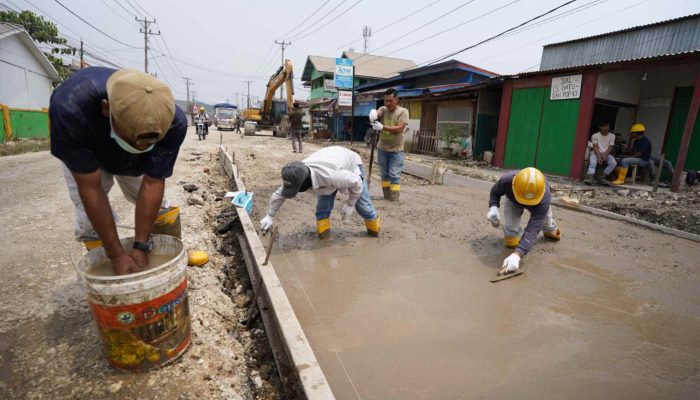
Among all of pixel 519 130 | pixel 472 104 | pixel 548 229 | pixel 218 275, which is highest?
pixel 472 104

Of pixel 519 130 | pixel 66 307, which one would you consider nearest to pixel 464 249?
pixel 66 307

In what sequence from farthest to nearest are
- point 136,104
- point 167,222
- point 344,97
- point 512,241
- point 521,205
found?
point 344,97, point 512,241, point 521,205, point 167,222, point 136,104

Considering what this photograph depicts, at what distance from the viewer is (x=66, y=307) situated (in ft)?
7.98

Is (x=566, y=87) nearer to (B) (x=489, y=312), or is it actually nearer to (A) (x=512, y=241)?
(A) (x=512, y=241)

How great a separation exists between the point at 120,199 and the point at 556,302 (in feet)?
18.9

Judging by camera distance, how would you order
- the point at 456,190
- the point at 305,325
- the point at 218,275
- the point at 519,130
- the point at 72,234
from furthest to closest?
the point at 519,130 → the point at 456,190 → the point at 72,234 → the point at 218,275 → the point at 305,325

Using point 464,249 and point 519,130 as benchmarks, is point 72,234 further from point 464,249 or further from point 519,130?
point 519,130

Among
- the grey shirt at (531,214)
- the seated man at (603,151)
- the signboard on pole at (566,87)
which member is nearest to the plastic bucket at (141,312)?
the grey shirt at (531,214)

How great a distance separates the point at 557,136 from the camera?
29.3 feet

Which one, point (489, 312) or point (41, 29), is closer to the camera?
point (489, 312)

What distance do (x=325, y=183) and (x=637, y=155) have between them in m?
7.58

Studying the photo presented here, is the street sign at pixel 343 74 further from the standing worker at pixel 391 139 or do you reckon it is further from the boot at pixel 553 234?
the boot at pixel 553 234

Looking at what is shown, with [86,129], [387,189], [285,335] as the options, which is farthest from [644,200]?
[86,129]

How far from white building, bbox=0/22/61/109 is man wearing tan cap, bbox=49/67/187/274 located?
20.3 m
